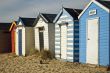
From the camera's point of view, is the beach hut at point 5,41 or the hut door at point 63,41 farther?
the beach hut at point 5,41

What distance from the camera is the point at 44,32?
20.0m

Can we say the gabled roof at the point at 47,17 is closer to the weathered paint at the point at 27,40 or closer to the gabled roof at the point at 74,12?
the weathered paint at the point at 27,40

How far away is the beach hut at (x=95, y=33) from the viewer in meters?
13.4

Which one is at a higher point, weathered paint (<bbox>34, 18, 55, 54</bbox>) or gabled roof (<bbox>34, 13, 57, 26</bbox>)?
gabled roof (<bbox>34, 13, 57, 26</bbox>)

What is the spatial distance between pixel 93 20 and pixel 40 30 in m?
7.46

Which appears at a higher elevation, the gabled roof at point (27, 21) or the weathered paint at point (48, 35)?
the gabled roof at point (27, 21)

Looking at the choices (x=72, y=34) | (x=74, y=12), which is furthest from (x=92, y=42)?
(x=74, y=12)

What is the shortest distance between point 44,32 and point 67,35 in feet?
10.9

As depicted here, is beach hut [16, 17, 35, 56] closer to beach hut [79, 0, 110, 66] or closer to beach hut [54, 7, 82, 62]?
beach hut [54, 7, 82, 62]

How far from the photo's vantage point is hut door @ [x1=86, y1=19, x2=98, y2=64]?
1417 centimetres

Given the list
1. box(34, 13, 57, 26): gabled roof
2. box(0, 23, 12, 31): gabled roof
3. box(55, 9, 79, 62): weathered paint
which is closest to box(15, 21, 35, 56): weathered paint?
box(34, 13, 57, 26): gabled roof

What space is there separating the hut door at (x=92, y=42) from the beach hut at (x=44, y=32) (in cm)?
497

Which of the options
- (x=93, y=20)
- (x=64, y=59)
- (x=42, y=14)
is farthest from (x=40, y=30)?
(x=93, y=20)

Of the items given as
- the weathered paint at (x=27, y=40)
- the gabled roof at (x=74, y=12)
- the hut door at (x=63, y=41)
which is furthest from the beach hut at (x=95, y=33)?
the weathered paint at (x=27, y=40)
